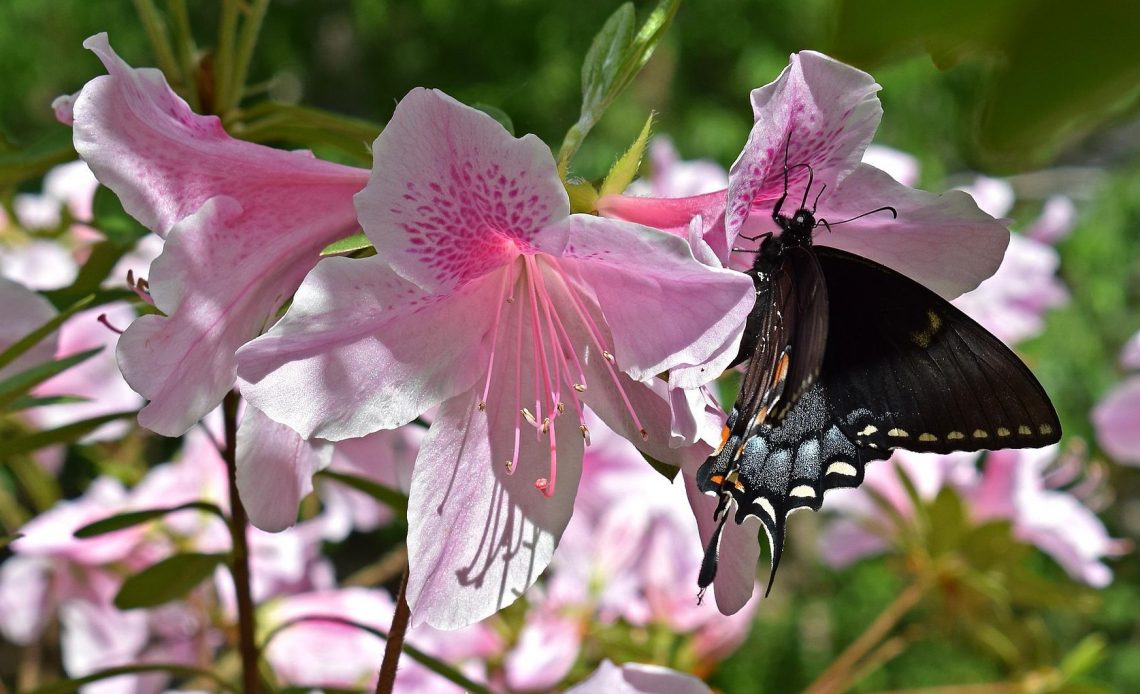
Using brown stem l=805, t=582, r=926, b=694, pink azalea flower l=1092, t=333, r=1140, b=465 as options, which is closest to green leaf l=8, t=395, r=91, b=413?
brown stem l=805, t=582, r=926, b=694

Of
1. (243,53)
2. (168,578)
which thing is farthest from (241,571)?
(243,53)

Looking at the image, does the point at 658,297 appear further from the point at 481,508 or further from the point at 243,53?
the point at 243,53

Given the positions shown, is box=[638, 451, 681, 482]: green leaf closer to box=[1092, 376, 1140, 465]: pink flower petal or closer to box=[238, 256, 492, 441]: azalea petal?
box=[238, 256, 492, 441]: azalea petal

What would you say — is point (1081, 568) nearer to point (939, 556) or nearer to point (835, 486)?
point (939, 556)

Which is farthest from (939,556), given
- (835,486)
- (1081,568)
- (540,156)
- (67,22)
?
(67,22)

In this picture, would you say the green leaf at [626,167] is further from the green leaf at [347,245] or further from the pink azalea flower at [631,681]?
the pink azalea flower at [631,681]

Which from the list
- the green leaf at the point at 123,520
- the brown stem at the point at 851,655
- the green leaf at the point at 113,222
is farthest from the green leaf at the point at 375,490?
the brown stem at the point at 851,655
